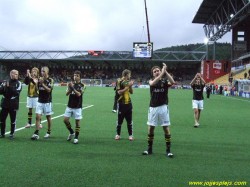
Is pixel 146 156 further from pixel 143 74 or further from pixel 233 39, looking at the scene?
pixel 143 74

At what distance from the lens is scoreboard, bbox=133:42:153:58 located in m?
44.4

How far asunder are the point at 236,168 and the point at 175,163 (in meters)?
1.10

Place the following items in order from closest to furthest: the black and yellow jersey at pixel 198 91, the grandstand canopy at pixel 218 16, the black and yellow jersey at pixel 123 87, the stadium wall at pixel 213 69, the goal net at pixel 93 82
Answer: the black and yellow jersey at pixel 123 87 → the black and yellow jersey at pixel 198 91 → the grandstand canopy at pixel 218 16 → the stadium wall at pixel 213 69 → the goal net at pixel 93 82

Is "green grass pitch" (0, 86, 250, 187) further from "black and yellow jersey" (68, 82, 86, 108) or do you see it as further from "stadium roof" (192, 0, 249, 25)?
"stadium roof" (192, 0, 249, 25)

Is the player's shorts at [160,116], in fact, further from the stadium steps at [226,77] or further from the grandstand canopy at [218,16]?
the stadium steps at [226,77]

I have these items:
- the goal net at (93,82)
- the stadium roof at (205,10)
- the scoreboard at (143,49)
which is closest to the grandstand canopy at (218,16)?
the stadium roof at (205,10)

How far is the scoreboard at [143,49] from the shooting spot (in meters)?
44.4

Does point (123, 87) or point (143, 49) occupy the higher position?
point (143, 49)

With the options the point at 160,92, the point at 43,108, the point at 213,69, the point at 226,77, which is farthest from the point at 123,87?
the point at 213,69

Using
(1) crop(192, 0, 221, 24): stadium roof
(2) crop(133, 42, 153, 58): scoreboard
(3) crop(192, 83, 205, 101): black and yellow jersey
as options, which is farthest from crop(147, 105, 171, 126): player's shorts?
(2) crop(133, 42, 153, 58): scoreboard

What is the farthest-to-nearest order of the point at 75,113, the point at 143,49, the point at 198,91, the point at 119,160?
1. the point at 143,49
2. the point at 198,91
3. the point at 75,113
4. the point at 119,160

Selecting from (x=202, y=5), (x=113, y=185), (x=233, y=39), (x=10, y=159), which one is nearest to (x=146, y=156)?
(x=113, y=185)

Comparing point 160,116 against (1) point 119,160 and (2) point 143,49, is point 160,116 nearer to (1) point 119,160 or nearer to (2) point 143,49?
(1) point 119,160

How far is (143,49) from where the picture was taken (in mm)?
44875
